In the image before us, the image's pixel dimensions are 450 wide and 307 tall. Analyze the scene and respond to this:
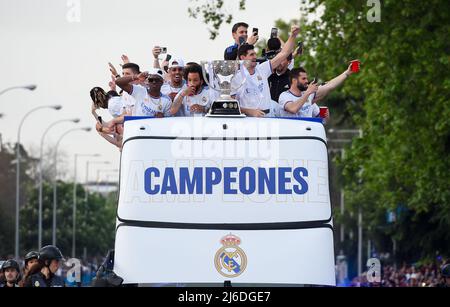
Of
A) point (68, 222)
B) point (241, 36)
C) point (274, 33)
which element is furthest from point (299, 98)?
point (68, 222)

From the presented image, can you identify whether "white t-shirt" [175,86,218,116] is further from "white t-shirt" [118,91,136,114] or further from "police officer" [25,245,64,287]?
"police officer" [25,245,64,287]

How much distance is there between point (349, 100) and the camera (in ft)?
186

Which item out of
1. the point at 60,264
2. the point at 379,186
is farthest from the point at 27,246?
the point at 60,264

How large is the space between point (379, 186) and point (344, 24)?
8419 mm

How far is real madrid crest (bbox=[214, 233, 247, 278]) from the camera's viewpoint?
1258 cm

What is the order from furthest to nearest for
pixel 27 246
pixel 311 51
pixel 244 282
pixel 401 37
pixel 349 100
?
pixel 27 246, pixel 349 100, pixel 311 51, pixel 401 37, pixel 244 282

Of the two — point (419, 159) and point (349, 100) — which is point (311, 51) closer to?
point (419, 159)

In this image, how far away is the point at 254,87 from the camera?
15.0m

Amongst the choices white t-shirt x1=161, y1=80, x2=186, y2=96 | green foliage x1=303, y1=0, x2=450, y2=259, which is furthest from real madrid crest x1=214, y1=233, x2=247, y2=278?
green foliage x1=303, y1=0, x2=450, y2=259

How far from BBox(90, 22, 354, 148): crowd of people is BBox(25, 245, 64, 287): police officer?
96.4 inches

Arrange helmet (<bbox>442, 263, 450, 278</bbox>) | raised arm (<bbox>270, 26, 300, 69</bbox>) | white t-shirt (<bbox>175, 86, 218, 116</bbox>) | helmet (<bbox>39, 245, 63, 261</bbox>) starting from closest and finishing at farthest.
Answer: helmet (<bbox>39, 245, 63, 261</bbox>), helmet (<bbox>442, 263, 450, 278</bbox>), white t-shirt (<bbox>175, 86, 218, 116</bbox>), raised arm (<bbox>270, 26, 300, 69</bbox>)

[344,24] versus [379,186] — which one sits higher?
[344,24]
